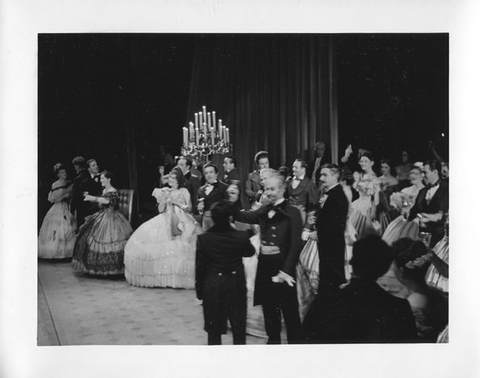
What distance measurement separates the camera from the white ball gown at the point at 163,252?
4566mm

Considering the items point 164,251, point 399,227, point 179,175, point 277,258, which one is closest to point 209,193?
point 179,175

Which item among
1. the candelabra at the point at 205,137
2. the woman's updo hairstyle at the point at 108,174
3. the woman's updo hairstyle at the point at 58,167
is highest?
the candelabra at the point at 205,137

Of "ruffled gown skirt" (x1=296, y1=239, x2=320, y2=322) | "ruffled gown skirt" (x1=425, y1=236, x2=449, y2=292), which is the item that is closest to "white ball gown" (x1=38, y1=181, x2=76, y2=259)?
"ruffled gown skirt" (x1=296, y1=239, x2=320, y2=322)

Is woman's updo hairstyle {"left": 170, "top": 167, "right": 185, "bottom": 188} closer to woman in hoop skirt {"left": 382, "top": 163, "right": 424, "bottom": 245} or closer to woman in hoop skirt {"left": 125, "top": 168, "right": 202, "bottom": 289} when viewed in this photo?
woman in hoop skirt {"left": 125, "top": 168, "right": 202, "bottom": 289}

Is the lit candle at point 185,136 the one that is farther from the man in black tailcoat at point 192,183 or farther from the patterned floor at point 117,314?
the patterned floor at point 117,314

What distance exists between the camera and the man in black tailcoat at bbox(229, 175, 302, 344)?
15.0ft

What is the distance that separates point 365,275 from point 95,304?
187 cm

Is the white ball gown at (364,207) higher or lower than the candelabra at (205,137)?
lower

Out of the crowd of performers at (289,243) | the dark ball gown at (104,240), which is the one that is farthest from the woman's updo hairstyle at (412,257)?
the dark ball gown at (104,240)

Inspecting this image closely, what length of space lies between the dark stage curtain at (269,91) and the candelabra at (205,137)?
42 millimetres

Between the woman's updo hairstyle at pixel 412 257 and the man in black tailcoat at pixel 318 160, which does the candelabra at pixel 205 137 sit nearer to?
the man in black tailcoat at pixel 318 160

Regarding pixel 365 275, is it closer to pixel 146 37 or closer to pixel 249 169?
pixel 249 169

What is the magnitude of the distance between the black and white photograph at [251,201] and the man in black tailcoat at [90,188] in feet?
0.05

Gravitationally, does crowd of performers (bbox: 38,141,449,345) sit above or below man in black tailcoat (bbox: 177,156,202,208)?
below
